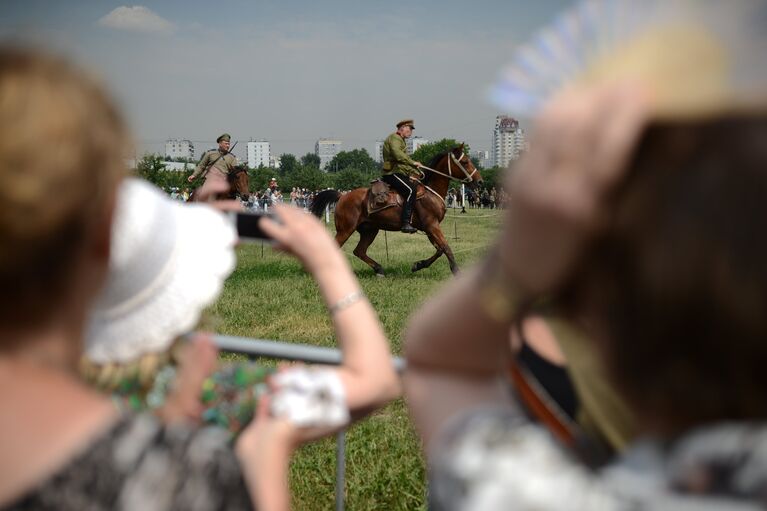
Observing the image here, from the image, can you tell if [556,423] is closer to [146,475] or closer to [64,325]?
[146,475]

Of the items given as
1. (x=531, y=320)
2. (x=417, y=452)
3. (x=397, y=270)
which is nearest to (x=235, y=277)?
(x=397, y=270)

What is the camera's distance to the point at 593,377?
1.04 m

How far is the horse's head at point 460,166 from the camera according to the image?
13.2 metres

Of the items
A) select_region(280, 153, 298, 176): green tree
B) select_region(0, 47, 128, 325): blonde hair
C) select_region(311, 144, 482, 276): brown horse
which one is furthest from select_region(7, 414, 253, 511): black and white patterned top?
select_region(280, 153, 298, 176): green tree

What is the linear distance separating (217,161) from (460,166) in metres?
5.45

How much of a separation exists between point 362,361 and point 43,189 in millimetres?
590

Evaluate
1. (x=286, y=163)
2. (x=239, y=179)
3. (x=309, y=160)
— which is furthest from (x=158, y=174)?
(x=309, y=160)

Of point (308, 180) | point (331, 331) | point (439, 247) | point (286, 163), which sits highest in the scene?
point (286, 163)

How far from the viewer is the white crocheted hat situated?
105cm

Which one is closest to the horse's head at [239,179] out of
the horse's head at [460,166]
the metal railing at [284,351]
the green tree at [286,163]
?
the horse's head at [460,166]

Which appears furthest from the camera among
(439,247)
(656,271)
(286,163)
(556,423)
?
(286,163)

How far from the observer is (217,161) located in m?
15.7

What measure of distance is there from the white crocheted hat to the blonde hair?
0.21 meters

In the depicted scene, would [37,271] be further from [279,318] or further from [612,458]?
[279,318]
